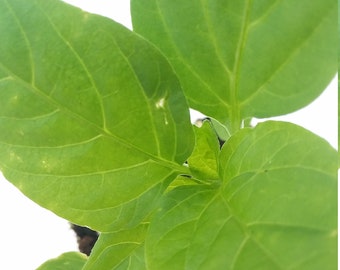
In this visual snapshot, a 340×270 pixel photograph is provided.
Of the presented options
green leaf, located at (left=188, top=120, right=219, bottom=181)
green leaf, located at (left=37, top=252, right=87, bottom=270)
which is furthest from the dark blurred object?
green leaf, located at (left=188, top=120, right=219, bottom=181)

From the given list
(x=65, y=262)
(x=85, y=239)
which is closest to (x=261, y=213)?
(x=65, y=262)

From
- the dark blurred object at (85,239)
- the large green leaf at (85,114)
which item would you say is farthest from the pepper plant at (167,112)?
the dark blurred object at (85,239)

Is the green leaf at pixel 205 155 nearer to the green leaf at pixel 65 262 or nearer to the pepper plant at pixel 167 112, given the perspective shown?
the pepper plant at pixel 167 112

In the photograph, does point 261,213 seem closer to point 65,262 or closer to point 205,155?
point 205,155

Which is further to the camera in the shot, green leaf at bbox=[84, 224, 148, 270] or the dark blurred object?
the dark blurred object

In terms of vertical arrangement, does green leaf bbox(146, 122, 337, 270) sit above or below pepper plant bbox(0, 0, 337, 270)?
below

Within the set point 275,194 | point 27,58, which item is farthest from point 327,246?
point 27,58

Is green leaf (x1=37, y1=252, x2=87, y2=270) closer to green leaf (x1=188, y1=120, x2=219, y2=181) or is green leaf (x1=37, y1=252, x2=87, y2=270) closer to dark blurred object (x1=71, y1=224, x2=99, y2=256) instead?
green leaf (x1=188, y1=120, x2=219, y2=181)
